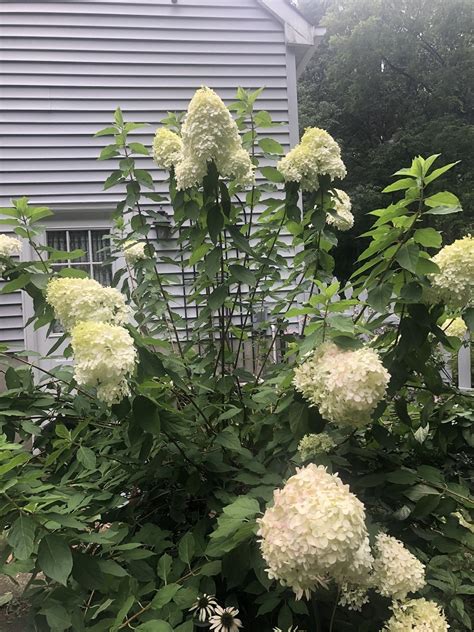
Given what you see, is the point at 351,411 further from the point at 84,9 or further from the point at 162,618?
the point at 84,9

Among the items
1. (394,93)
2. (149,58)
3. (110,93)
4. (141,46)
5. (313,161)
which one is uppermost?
(394,93)

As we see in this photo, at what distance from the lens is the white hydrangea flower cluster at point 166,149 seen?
1.81 meters

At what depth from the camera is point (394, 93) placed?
1728 cm

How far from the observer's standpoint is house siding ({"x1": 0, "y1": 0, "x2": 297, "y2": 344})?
4.49m

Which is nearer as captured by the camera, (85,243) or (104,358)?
(104,358)

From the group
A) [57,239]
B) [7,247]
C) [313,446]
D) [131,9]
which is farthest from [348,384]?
[131,9]

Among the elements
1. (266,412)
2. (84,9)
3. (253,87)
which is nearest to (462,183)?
(253,87)

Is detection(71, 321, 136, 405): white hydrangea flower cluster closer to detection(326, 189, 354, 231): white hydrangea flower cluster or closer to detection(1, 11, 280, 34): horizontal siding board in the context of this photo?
detection(326, 189, 354, 231): white hydrangea flower cluster

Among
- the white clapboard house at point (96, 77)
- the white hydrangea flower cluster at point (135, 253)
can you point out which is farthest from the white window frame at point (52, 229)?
the white hydrangea flower cluster at point (135, 253)

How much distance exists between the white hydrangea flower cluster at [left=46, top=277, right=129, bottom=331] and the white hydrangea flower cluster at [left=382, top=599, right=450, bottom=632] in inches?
35.3

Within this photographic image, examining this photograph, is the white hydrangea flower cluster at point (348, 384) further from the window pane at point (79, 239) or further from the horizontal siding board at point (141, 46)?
the horizontal siding board at point (141, 46)

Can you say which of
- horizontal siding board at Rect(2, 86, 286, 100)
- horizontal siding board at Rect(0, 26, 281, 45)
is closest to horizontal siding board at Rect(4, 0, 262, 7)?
horizontal siding board at Rect(0, 26, 281, 45)

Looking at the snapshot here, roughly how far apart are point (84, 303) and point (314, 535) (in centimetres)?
73

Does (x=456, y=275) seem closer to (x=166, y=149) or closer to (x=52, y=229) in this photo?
(x=166, y=149)
